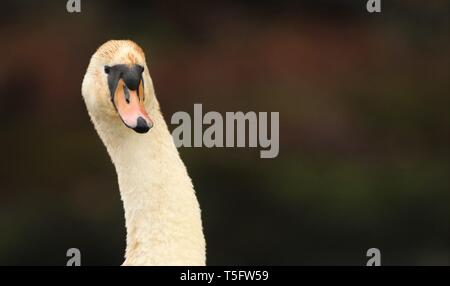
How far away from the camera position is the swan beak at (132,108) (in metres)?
2.68

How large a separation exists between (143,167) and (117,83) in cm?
16

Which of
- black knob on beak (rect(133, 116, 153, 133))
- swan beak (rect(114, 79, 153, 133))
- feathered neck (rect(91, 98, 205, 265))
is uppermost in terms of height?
swan beak (rect(114, 79, 153, 133))

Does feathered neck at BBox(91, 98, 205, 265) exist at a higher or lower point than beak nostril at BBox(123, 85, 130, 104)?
lower

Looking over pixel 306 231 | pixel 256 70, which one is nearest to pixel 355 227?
pixel 306 231

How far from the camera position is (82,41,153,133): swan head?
277 cm

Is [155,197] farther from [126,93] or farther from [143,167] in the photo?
[126,93]

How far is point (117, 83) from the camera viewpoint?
2809mm

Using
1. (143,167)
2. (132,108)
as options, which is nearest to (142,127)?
(132,108)

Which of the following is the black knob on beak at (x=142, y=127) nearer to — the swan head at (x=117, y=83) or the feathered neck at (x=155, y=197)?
the swan head at (x=117, y=83)

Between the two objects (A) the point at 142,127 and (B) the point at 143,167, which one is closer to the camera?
(A) the point at 142,127

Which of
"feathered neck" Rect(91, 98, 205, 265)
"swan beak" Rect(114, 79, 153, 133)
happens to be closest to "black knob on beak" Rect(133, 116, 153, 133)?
"swan beak" Rect(114, 79, 153, 133)

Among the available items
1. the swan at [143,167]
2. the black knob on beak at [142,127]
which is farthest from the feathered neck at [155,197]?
the black knob on beak at [142,127]

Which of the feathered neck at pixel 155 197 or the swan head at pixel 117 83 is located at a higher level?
the swan head at pixel 117 83

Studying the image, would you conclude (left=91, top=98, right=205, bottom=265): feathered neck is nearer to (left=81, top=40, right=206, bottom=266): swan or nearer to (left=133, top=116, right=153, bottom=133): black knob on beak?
(left=81, top=40, right=206, bottom=266): swan
